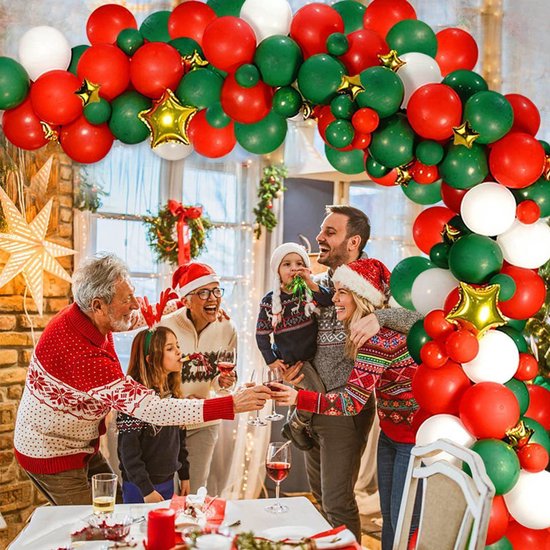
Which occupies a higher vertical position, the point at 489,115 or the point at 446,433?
the point at 489,115

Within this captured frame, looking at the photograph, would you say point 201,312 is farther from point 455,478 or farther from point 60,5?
point 455,478

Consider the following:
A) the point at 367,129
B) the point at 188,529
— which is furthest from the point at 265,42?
the point at 188,529

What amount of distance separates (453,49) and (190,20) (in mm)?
906

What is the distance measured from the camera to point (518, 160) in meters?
2.23

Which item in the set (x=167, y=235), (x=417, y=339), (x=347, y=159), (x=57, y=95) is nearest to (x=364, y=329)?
(x=417, y=339)

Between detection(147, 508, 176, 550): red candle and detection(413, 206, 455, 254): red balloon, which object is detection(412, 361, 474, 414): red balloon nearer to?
detection(413, 206, 455, 254): red balloon

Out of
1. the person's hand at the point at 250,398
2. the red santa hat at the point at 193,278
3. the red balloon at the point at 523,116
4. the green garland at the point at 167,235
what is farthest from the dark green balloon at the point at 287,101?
the green garland at the point at 167,235

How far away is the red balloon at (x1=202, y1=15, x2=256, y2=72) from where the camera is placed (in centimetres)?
235

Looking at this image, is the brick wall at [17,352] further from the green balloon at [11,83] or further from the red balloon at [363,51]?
the red balloon at [363,51]

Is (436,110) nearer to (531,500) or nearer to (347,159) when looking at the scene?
(347,159)

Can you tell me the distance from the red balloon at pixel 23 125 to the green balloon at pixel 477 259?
4.87ft

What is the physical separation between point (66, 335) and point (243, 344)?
227cm

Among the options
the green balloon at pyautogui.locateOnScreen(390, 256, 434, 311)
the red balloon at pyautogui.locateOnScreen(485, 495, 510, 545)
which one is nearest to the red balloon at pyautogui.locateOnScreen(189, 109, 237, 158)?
the green balloon at pyautogui.locateOnScreen(390, 256, 434, 311)

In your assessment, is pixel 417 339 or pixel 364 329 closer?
pixel 417 339
